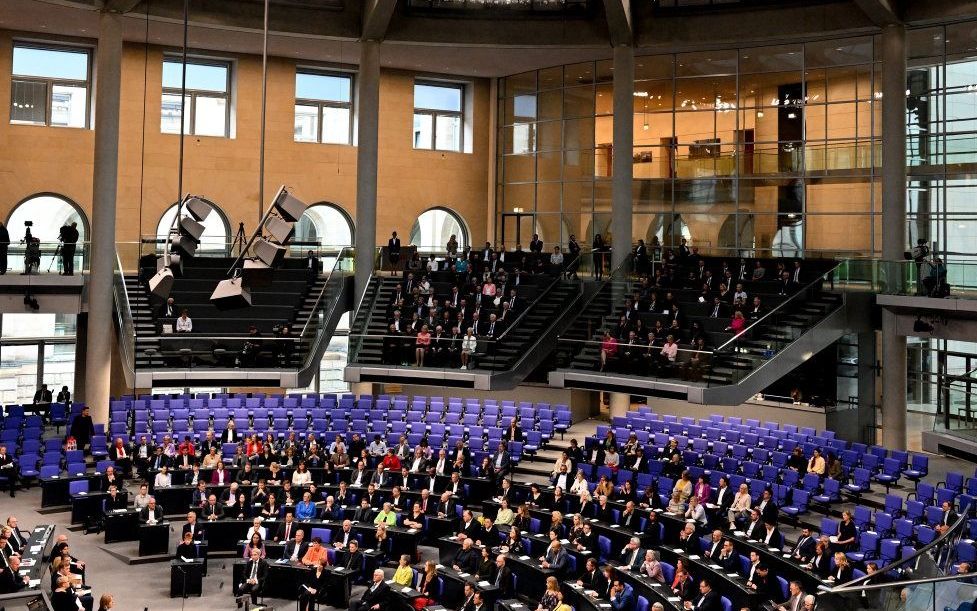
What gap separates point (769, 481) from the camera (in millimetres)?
21141

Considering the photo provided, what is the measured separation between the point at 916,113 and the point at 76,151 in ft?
80.0

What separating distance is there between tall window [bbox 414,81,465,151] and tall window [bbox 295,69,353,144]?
8.15 ft

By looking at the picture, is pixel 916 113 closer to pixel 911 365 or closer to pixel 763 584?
pixel 911 365

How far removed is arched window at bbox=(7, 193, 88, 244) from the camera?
3139cm

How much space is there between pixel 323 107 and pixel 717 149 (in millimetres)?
13124

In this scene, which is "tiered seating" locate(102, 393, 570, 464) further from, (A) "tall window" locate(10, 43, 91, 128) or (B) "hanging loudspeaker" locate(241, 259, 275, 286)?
(B) "hanging loudspeaker" locate(241, 259, 275, 286)

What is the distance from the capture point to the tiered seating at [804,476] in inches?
701

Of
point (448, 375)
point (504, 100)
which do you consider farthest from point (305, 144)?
point (448, 375)

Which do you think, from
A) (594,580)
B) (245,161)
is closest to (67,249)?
(245,161)

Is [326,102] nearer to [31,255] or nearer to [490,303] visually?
[490,303]

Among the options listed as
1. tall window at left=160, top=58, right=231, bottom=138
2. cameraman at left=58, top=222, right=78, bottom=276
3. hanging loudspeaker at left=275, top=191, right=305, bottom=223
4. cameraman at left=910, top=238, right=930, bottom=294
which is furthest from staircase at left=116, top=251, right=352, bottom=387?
cameraman at left=910, top=238, right=930, bottom=294

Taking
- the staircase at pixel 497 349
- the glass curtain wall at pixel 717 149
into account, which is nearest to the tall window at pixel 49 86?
the staircase at pixel 497 349

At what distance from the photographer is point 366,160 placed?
3134cm

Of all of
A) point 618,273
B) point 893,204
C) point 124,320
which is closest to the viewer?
point 124,320
